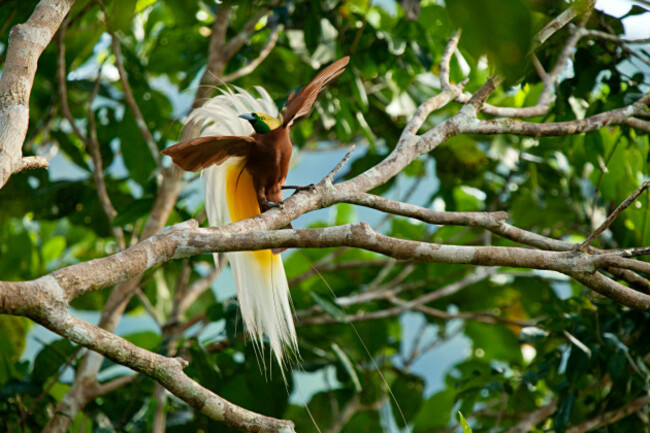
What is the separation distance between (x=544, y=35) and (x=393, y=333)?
2.01 metres

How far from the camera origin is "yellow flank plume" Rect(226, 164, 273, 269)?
170 centimetres


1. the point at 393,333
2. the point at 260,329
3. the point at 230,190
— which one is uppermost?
the point at 230,190

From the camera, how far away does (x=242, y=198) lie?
174 centimetres

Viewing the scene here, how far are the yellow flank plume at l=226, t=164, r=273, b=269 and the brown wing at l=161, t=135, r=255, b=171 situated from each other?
16 cm

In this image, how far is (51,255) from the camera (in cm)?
306

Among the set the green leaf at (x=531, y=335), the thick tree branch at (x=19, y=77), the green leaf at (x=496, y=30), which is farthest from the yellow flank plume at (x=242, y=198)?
the green leaf at (x=496, y=30)

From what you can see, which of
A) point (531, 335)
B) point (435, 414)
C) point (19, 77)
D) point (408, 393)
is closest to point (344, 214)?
point (408, 393)

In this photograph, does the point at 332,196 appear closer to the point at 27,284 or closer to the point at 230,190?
the point at 230,190

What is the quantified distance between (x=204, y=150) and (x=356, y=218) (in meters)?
2.05

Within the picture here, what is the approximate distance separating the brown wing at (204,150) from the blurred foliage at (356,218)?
0.72 metres

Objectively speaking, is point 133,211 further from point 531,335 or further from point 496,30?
point 496,30

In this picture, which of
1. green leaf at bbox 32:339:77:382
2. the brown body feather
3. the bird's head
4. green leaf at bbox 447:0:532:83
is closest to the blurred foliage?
green leaf at bbox 32:339:77:382

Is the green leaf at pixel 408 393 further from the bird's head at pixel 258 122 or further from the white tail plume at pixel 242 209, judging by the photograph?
the bird's head at pixel 258 122

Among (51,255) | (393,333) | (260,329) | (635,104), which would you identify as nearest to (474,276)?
(393,333)
